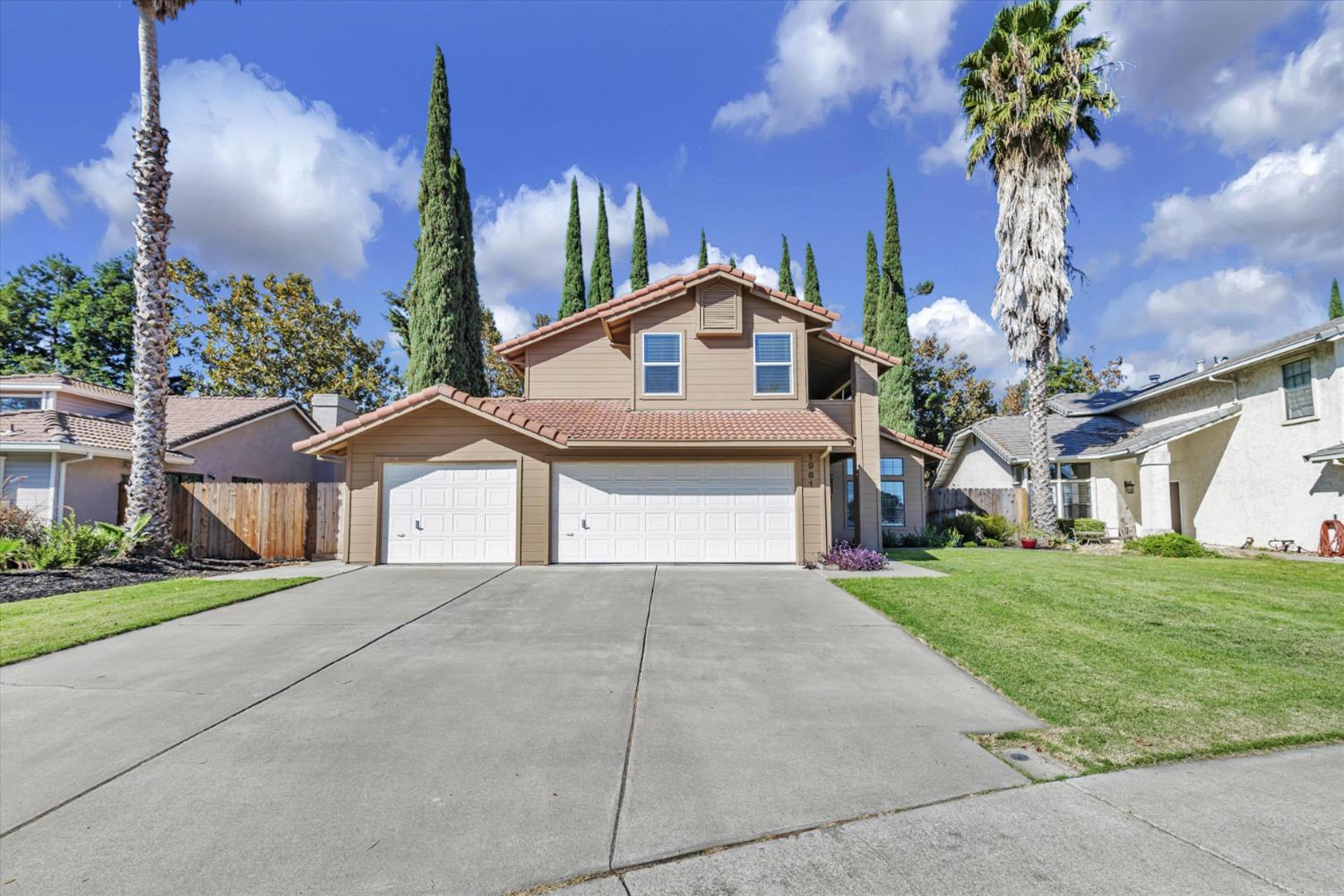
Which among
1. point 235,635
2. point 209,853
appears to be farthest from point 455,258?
→ point 209,853

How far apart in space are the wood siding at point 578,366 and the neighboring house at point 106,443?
7013 mm

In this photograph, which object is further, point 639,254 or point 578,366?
point 639,254

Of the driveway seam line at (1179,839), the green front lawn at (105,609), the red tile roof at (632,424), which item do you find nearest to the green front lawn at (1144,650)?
the driveway seam line at (1179,839)

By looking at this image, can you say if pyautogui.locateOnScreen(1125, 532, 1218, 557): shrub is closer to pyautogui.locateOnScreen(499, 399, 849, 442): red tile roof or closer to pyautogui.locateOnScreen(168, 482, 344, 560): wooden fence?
pyautogui.locateOnScreen(499, 399, 849, 442): red tile roof

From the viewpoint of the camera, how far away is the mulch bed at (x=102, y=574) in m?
9.21

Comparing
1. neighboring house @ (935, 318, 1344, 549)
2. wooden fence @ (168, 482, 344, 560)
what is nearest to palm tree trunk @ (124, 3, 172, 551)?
wooden fence @ (168, 482, 344, 560)

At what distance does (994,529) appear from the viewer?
1839 cm

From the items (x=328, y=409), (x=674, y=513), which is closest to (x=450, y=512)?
(x=674, y=513)

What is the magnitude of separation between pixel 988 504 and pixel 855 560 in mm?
11134

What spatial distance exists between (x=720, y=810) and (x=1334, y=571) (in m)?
14.5

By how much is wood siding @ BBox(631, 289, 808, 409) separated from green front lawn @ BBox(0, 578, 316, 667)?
8.14 metres

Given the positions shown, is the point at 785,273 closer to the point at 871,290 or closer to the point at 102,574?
the point at 871,290

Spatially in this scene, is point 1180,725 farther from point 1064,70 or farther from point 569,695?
point 1064,70

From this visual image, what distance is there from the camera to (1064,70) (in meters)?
16.3
